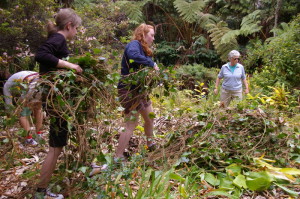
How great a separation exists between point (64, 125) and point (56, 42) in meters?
0.69

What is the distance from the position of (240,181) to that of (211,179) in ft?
0.85

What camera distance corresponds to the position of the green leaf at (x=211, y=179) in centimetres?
251

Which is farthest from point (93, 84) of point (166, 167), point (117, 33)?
point (117, 33)

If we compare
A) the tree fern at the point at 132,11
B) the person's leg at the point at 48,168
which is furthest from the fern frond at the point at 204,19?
the person's leg at the point at 48,168

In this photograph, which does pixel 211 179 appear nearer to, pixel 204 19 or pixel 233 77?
pixel 233 77

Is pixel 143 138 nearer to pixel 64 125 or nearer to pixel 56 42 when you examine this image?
pixel 64 125

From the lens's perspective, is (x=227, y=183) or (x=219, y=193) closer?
(x=219, y=193)

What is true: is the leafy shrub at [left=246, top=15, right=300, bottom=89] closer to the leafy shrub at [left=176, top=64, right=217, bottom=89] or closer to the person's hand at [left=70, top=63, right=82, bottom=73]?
the leafy shrub at [left=176, top=64, right=217, bottom=89]

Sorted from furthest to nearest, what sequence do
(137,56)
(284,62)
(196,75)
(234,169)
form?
1. (196,75)
2. (284,62)
3. (137,56)
4. (234,169)

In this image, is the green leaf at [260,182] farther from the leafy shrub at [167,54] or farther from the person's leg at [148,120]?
the leafy shrub at [167,54]

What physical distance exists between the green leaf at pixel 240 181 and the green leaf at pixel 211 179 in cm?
16

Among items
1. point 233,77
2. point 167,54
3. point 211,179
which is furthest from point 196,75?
point 211,179

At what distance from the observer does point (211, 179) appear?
2.56 meters

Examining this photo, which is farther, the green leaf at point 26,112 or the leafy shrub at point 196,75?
the leafy shrub at point 196,75
